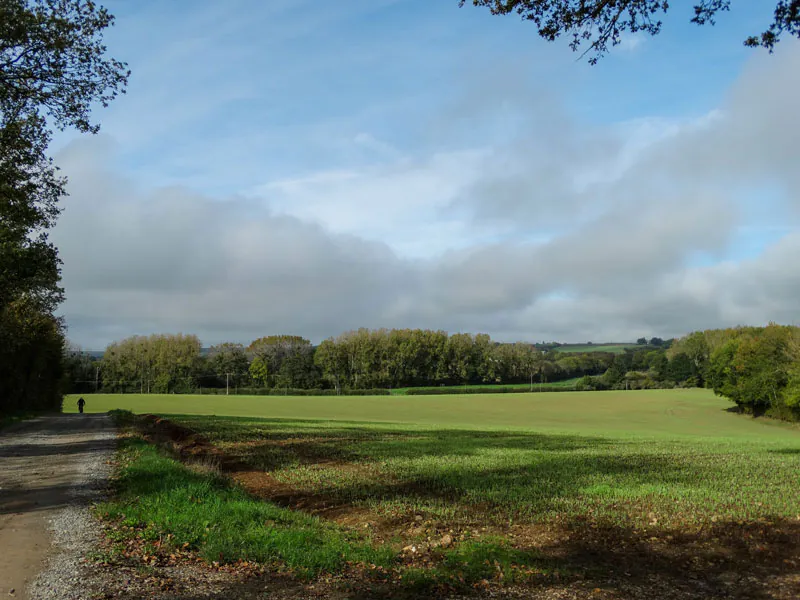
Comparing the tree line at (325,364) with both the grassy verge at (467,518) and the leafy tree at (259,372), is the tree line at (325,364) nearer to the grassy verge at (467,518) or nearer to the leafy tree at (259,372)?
the leafy tree at (259,372)

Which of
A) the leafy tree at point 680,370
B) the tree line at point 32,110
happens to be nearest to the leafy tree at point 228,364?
the leafy tree at point 680,370

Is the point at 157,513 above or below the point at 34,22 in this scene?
below

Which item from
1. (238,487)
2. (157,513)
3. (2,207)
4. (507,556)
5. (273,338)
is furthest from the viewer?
(273,338)

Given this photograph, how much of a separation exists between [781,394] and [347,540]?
69.4 meters

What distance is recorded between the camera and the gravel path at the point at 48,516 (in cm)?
634

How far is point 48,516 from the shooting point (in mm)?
9539

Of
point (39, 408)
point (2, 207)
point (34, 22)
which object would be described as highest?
point (34, 22)

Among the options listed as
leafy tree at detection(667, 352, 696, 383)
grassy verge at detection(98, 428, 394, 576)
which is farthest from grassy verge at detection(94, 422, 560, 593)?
leafy tree at detection(667, 352, 696, 383)

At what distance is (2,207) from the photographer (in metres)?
17.0

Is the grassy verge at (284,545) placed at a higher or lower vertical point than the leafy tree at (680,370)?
higher

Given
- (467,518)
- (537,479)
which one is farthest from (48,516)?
(537,479)

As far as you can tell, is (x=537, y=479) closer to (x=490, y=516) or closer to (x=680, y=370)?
(x=490, y=516)

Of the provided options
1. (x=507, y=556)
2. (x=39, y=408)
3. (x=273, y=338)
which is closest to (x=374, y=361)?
(x=273, y=338)

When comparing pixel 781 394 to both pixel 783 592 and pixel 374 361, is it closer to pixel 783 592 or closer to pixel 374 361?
pixel 783 592
